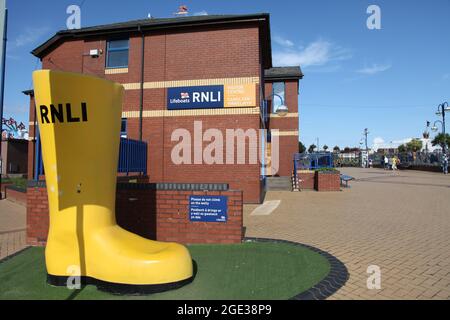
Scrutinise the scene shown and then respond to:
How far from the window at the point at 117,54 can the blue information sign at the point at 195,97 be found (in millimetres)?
2880

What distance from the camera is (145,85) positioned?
42.6 ft

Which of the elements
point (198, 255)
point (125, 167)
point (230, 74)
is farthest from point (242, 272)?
point (230, 74)

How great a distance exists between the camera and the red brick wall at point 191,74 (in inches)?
473

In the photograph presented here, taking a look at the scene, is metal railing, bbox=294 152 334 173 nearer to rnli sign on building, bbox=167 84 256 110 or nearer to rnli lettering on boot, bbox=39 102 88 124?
rnli sign on building, bbox=167 84 256 110

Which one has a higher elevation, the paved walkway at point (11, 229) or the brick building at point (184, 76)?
the brick building at point (184, 76)

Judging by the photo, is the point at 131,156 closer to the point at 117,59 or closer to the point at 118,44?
the point at 117,59

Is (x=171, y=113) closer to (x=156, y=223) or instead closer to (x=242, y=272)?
(x=156, y=223)

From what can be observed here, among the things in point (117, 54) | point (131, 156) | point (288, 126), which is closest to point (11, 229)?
point (131, 156)

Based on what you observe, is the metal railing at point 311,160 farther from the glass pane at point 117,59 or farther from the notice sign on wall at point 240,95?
the glass pane at point 117,59

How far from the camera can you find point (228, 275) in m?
4.34

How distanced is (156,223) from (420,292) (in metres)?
4.60

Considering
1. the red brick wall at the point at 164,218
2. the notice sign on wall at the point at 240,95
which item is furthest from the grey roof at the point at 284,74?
the red brick wall at the point at 164,218

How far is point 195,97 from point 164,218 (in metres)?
7.20

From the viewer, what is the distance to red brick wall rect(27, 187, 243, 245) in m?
5.95
